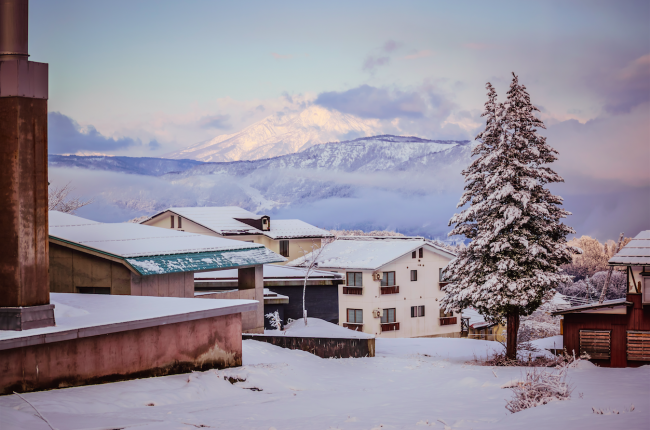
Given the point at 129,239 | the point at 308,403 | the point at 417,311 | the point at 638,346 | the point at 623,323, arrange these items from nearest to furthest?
the point at 308,403, the point at 129,239, the point at 638,346, the point at 623,323, the point at 417,311

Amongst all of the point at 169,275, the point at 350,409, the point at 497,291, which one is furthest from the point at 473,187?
the point at 350,409

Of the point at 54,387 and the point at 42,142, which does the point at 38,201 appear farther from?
the point at 54,387

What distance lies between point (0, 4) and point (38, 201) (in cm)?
405

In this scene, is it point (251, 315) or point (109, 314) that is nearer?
point (109, 314)

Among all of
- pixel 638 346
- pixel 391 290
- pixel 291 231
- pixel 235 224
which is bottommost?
pixel 638 346

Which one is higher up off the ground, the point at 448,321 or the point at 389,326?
the point at 389,326

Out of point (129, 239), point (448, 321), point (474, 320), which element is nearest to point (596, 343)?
point (129, 239)

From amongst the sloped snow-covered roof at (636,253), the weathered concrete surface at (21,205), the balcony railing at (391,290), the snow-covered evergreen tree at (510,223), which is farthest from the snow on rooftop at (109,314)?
the balcony railing at (391,290)

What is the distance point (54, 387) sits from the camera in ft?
37.0

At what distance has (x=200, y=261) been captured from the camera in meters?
20.8

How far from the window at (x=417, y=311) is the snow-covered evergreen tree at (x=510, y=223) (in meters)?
19.6

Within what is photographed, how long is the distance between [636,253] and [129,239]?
20269mm

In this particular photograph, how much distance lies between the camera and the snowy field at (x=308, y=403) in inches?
371

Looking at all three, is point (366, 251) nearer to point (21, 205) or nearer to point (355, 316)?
point (355, 316)
